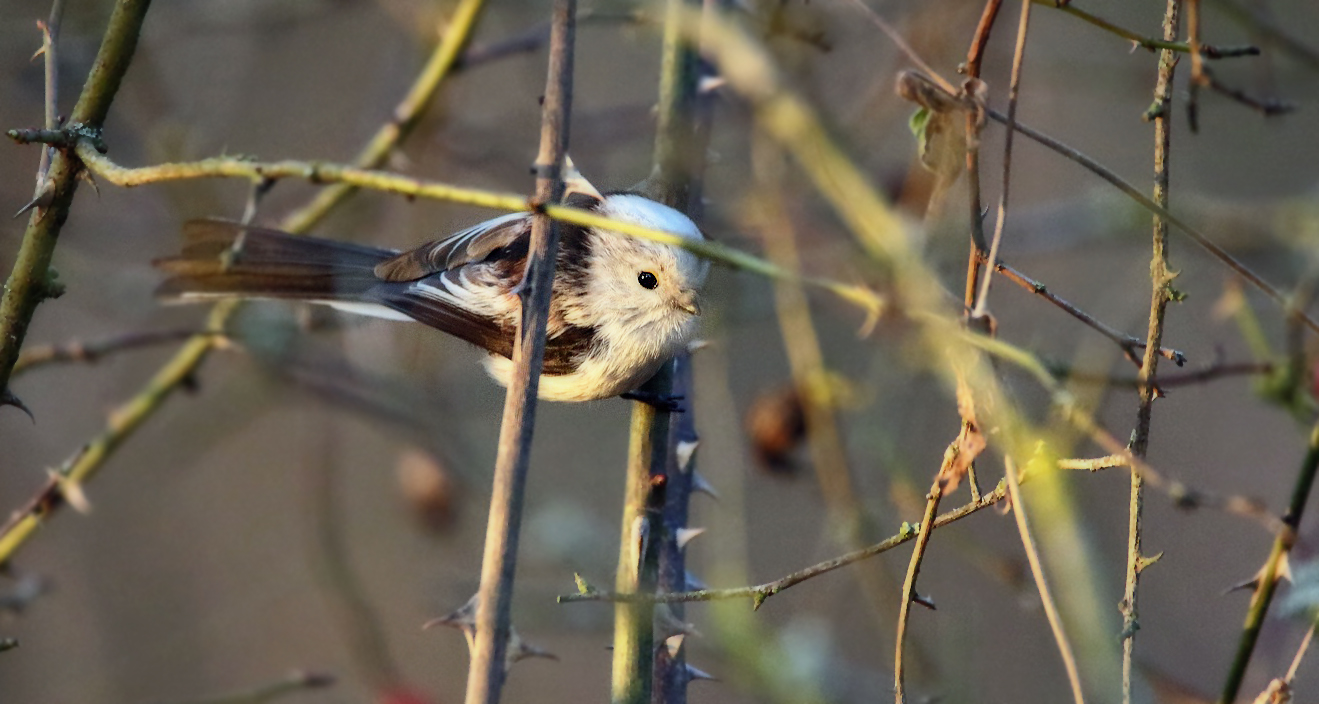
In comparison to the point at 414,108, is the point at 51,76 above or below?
below

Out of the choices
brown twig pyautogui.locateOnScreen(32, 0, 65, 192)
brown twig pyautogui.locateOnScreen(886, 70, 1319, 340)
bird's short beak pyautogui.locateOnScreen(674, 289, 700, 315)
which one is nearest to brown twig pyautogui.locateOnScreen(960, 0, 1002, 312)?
brown twig pyautogui.locateOnScreen(886, 70, 1319, 340)

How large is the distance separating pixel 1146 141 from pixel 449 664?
12.8 feet

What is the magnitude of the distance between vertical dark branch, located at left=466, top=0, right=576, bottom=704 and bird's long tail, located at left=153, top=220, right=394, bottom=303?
1.63 m

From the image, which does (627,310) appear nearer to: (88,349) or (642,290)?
(642,290)

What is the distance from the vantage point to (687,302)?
257 cm

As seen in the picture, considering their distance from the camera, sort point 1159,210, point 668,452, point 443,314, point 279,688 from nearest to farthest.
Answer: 1. point 1159,210
2. point 668,452
3. point 279,688
4. point 443,314

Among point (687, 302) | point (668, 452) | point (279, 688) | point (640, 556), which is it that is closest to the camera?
point (640, 556)

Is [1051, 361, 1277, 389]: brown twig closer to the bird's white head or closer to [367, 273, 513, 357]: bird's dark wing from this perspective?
the bird's white head

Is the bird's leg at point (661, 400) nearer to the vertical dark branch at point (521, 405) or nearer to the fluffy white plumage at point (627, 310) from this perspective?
the fluffy white plumage at point (627, 310)

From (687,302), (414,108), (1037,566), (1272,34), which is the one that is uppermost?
(414,108)

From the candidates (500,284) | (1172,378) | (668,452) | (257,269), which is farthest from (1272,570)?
(257,269)

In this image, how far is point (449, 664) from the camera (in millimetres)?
4938

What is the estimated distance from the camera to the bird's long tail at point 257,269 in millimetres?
2844

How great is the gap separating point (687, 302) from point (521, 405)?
1.26 metres
